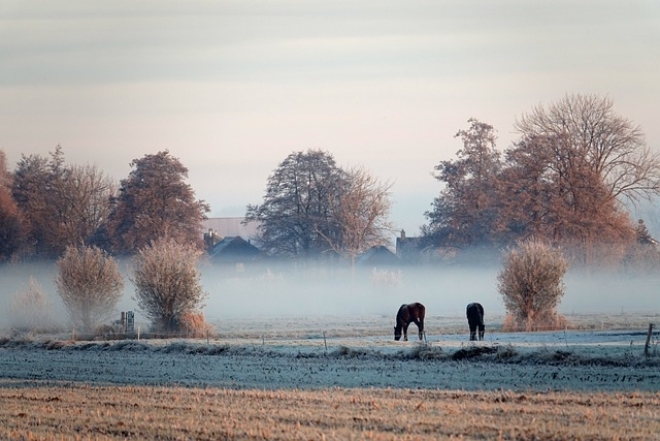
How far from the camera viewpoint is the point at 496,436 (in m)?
16.3

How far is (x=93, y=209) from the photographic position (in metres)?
83.4

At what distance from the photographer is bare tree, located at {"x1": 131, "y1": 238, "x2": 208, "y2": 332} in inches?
1962

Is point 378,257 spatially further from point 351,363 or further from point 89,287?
point 351,363

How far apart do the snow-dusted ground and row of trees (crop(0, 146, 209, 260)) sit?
93.9ft

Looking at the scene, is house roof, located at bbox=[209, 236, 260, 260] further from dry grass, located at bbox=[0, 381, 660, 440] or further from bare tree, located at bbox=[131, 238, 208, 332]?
dry grass, located at bbox=[0, 381, 660, 440]

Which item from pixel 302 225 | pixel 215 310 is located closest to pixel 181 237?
pixel 215 310

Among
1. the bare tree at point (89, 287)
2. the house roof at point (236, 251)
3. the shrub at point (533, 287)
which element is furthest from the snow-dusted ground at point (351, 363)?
the house roof at point (236, 251)

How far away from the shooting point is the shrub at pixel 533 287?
48.3 m

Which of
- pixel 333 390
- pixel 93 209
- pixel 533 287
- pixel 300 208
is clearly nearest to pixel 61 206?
pixel 93 209

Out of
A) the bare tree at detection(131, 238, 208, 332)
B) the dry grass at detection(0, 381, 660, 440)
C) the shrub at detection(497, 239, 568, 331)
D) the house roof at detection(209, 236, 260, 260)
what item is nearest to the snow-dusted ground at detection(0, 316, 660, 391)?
the dry grass at detection(0, 381, 660, 440)

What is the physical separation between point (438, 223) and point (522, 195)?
10.6 meters

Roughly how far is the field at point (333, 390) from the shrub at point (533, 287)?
7.01 m

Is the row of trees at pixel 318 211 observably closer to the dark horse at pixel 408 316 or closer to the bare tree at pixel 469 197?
the bare tree at pixel 469 197

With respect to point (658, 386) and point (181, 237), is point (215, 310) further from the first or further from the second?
point (658, 386)
